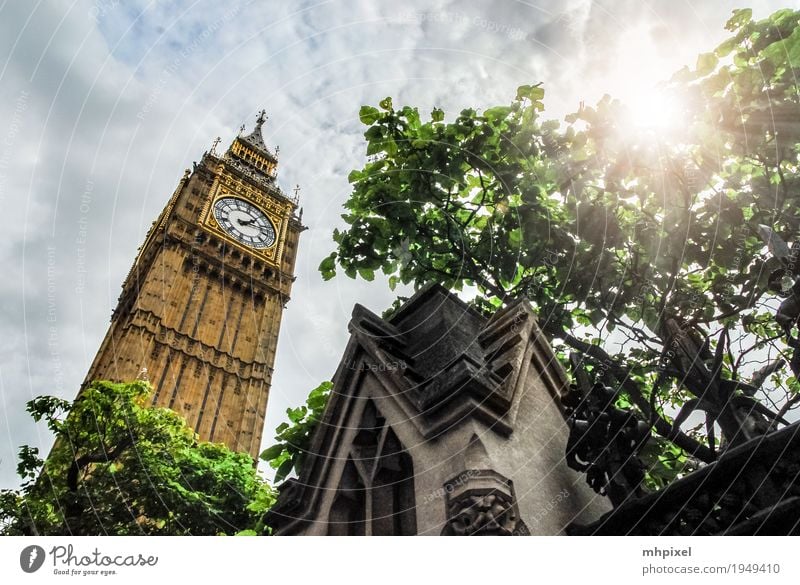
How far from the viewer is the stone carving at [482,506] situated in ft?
8.63

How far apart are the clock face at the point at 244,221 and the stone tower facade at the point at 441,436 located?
193ft

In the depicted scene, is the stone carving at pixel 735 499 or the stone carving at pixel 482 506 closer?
the stone carving at pixel 735 499

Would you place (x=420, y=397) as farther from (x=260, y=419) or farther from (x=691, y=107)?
(x=260, y=419)

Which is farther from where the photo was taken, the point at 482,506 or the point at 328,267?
the point at 328,267

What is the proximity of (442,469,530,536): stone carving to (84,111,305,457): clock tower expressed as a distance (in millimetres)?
48155

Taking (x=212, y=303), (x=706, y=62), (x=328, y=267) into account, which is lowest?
(x=706, y=62)

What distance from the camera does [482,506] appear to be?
2689mm

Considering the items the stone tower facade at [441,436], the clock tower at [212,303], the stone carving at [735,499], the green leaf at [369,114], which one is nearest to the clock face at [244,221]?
the clock tower at [212,303]

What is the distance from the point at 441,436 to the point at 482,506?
601 mm

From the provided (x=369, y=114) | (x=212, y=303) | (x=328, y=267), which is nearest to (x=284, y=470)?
(x=328, y=267)

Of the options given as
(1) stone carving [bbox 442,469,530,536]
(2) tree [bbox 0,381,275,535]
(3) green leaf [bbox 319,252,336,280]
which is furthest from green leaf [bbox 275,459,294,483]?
(2) tree [bbox 0,381,275,535]

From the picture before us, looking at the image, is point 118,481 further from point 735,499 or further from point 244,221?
point 244,221

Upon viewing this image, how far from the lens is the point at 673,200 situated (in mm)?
5793

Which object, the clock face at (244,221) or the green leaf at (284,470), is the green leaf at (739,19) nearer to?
the green leaf at (284,470)
